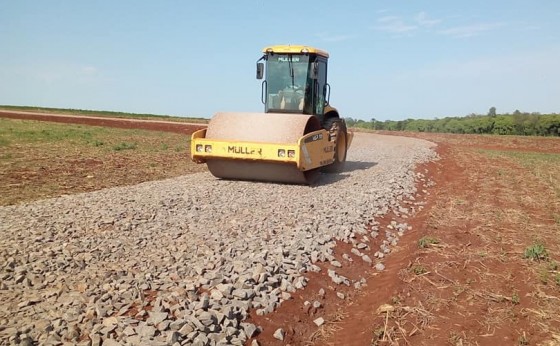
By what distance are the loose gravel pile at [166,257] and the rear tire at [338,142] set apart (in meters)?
3.34

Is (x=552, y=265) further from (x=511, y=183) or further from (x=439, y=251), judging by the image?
(x=511, y=183)

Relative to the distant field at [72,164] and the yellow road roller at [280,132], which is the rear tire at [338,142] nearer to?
the yellow road roller at [280,132]

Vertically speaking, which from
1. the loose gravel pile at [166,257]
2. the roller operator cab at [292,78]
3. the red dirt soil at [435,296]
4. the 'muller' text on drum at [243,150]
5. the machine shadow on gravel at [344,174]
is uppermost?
the roller operator cab at [292,78]

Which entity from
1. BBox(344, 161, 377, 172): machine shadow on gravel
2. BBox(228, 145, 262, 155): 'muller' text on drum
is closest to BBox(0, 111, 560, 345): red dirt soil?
BBox(228, 145, 262, 155): 'muller' text on drum

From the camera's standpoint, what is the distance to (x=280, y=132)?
10.5 metres

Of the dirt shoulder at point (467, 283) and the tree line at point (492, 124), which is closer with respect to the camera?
the dirt shoulder at point (467, 283)

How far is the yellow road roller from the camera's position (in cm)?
1036

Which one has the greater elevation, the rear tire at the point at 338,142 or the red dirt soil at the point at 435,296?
the rear tire at the point at 338,142

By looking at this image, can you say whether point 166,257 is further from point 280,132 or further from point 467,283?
point 280,132

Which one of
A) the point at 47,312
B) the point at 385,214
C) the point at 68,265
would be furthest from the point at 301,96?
the point at 47,312

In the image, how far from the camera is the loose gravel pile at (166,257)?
4172 millimetres

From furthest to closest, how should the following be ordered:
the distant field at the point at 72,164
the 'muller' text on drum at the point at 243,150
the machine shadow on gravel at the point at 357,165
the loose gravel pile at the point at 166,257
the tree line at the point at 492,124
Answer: the tree line at the point at 492,124, the machine shadow on gravel at the point at 357,165, the distant field at the point at 72,164, the 'muller' text on drum at the point at 243,150, the loose gravel pile at the point at 166,257

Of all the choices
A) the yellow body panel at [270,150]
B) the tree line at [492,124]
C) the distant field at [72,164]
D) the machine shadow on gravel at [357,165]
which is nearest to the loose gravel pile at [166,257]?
the yellow body panel at [270,150]

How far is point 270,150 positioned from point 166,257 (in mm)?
4912
